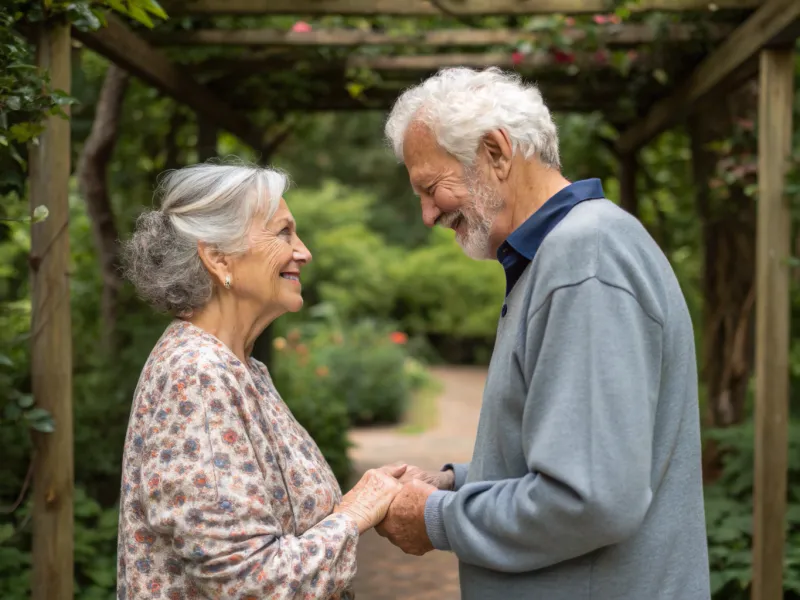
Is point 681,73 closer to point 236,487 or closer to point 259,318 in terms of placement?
point 259,318

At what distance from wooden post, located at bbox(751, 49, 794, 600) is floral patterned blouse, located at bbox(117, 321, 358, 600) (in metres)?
2.35

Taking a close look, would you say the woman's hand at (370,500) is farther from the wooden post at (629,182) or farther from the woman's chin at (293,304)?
the wooden post at (629,182)

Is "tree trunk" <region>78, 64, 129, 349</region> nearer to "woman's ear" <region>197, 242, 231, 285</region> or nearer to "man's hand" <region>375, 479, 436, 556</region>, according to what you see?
"woman's ear" <region>197, 242, 231, 285</region>

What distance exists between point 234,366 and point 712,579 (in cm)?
287

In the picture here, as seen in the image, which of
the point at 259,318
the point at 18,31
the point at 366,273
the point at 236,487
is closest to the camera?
the point at 236,487

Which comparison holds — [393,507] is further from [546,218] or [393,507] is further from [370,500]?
[546,218]

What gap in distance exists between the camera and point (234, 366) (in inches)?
63.6

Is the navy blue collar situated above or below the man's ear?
below

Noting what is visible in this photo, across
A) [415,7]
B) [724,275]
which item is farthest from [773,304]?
[724,275]

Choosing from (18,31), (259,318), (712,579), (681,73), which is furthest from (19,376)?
(681,73)

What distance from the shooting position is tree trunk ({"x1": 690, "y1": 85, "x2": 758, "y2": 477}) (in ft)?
18.3

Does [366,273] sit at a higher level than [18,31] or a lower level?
lower

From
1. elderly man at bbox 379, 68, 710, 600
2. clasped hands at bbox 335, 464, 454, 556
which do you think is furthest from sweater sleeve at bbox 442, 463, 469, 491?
elderly man at bbox 379, 68, 710, 600

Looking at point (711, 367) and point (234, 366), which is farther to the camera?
point (711, 367)
